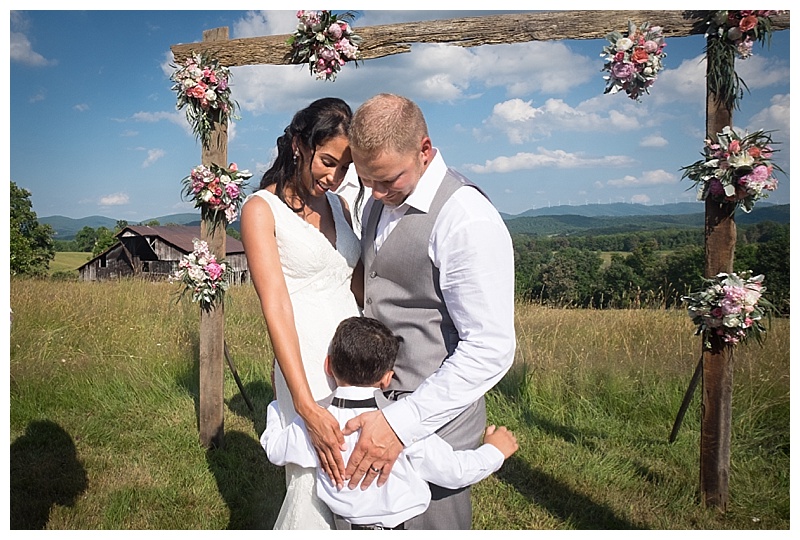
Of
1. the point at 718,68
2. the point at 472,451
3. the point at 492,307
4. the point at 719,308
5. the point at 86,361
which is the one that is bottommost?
the point at 86,361

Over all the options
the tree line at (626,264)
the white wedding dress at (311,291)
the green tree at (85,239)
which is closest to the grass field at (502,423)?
the tree line at (626,264)

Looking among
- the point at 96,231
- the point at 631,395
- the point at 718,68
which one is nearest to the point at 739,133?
the point at 718,68

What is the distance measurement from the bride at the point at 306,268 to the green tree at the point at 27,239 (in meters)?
15.8

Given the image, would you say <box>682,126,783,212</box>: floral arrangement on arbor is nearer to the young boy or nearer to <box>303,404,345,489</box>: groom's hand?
the young boy

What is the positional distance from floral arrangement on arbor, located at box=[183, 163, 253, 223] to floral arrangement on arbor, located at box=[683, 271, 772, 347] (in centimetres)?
282

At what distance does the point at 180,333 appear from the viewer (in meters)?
6.80

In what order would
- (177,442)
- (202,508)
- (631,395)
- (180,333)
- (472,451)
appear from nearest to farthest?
(472,451)
(202,508)
(177,442)
(631,395)
(180,333)

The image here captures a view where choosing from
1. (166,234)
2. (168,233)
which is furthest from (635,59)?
(168,233)

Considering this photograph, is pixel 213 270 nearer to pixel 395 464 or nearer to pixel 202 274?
pixel 202 274

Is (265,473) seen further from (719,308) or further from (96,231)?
(96,231)

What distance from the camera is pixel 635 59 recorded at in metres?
3.30

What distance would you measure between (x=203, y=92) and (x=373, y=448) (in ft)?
9.62

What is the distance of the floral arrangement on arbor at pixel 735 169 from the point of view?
3.26 meters

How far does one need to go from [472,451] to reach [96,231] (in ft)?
82.6
